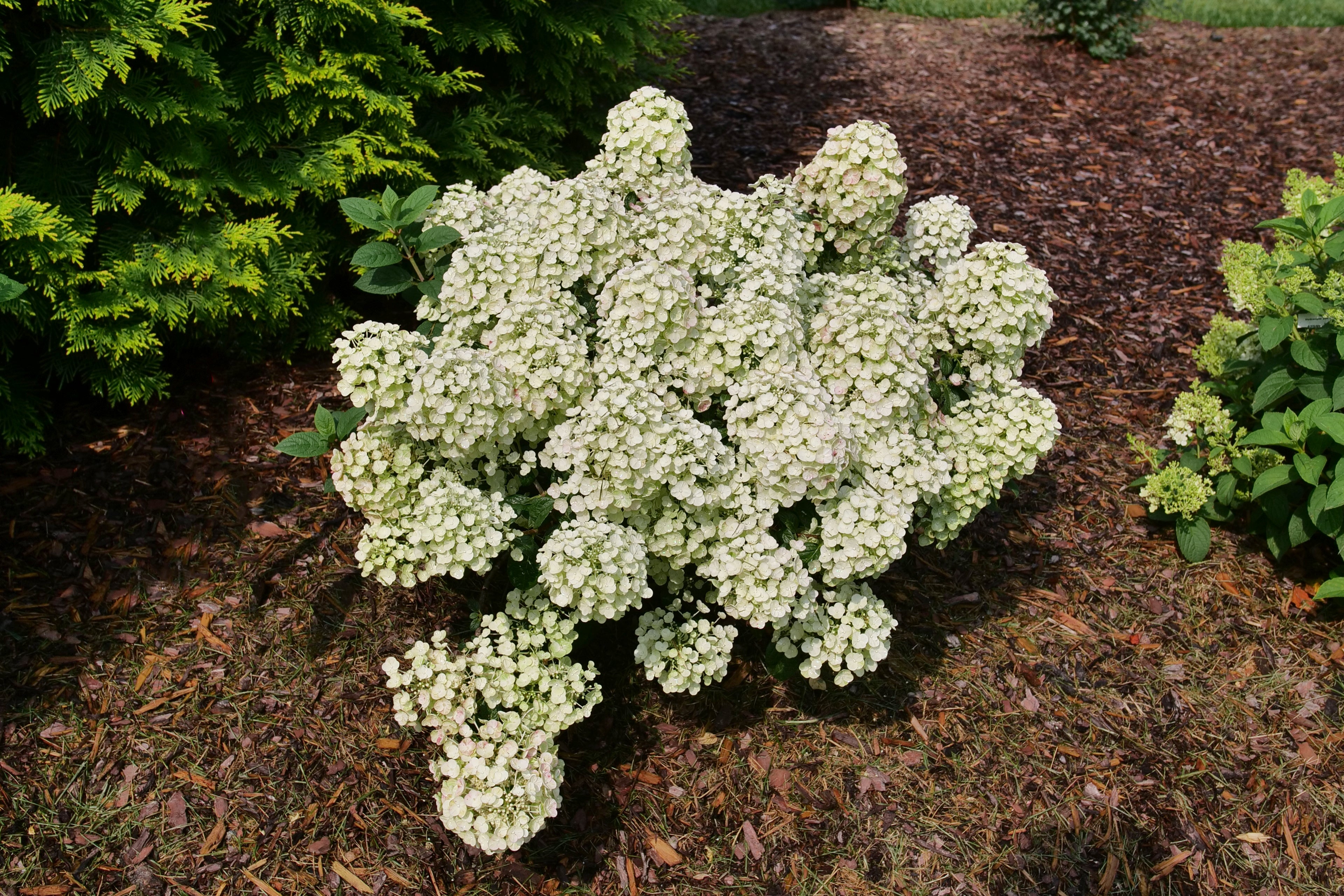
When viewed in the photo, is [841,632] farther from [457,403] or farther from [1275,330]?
[1275,330]

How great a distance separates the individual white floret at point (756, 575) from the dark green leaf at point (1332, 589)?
2.24m

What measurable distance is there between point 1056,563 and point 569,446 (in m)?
2.44

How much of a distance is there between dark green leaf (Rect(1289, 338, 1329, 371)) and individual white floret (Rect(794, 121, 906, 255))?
1682 millimetres

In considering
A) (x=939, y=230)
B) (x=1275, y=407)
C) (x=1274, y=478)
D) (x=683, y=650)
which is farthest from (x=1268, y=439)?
(x=683, y=650)

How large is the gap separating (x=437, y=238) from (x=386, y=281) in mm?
260

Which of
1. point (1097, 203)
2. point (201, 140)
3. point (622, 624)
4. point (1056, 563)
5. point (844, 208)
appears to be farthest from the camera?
point (1097, 203)

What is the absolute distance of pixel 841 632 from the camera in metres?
2.86

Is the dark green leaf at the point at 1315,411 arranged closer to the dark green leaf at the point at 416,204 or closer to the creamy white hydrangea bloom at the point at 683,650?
the creamy white hydrangea bloom at the point at 683,650

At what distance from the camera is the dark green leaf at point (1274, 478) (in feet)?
12.1

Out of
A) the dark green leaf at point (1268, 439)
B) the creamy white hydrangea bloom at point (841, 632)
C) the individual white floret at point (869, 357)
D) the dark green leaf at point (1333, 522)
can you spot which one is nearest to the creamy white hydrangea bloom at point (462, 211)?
the individual white floret at point (869, 357)

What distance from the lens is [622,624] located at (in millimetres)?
3533

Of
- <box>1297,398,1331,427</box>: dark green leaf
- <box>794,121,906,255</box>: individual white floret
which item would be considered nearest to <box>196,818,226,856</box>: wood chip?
<box>794,121,906,255</box>: individual white floret

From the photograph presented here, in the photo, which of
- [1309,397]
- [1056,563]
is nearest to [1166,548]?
[1056,563]

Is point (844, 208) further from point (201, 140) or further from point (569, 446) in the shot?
point (201, 140)
